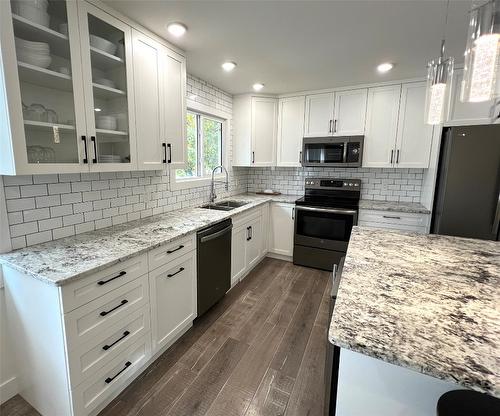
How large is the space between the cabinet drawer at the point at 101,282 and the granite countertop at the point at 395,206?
2.76 meters

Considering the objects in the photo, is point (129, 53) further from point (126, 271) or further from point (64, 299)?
point (64, 299)

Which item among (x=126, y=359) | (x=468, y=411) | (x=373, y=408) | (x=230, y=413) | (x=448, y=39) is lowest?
(x=230, y=413)

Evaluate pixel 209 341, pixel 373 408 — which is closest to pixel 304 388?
pixel 209 341

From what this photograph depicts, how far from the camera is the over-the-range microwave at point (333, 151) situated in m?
3.43

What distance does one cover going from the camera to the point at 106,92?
69.8 inches

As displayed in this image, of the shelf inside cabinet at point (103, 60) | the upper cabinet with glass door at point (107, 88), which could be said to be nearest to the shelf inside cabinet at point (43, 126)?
the upper cabinet with glass door at point (107, 88)

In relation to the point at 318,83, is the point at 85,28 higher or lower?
lower

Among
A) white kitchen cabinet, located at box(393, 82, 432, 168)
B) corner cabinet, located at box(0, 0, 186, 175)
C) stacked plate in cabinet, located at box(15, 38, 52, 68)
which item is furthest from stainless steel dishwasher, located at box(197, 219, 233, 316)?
white kitchen cabinet, located at box(393, 82, 432, 168)

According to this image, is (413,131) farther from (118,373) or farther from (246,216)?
(118,373)

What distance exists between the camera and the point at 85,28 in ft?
5.08

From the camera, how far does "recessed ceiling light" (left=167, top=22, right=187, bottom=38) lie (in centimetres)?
191

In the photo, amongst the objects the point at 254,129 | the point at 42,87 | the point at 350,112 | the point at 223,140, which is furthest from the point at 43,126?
the point at 350,112

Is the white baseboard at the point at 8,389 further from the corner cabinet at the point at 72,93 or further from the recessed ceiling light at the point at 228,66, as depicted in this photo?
the recessed ceiling light at the point at 228,66

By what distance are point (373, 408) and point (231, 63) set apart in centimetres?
287
